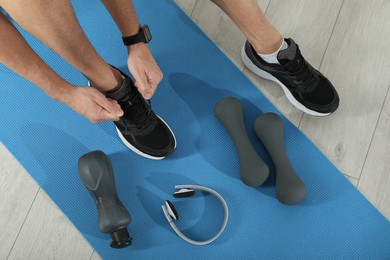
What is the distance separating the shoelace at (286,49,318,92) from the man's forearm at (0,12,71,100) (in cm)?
54

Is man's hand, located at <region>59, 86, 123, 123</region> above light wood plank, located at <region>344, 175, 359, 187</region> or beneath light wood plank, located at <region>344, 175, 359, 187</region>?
above

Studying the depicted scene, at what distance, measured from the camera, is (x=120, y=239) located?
3.14 ft

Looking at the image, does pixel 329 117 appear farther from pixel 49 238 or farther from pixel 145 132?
pixel 49 238

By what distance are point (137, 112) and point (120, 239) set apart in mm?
308

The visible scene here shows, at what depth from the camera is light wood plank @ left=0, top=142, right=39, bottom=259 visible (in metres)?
1.04

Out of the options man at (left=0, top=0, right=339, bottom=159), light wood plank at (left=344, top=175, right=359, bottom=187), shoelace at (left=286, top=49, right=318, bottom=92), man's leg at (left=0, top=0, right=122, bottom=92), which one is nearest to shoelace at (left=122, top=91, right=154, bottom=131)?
man at (left=0, top=0, right=339, bottom=159)

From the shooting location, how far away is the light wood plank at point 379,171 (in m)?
1.04

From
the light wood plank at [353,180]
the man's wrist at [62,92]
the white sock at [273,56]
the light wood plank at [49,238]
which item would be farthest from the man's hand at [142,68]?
the light wood plank at [353,180]

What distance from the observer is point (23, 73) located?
2.52 feet

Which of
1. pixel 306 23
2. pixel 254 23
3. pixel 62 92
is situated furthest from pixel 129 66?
pixel 306 23

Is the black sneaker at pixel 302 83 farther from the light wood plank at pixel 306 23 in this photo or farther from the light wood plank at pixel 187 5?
the light wood plank at pixel 187 5

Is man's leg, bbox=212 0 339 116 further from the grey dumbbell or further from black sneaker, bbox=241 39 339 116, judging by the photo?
the grey dumbbell

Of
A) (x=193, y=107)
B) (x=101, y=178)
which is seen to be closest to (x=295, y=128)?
(x=193, y=107)

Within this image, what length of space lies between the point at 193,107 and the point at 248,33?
0.81 ft
